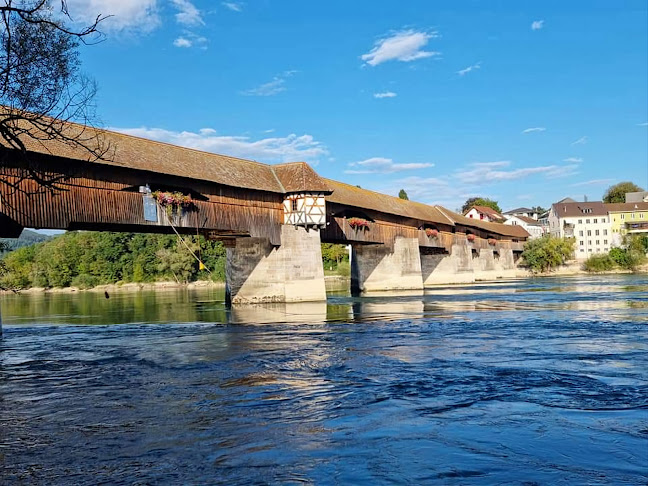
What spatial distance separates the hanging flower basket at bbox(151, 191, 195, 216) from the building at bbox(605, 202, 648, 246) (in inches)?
2901

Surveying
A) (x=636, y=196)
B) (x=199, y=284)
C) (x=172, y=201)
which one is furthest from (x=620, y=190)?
(x=172, y=201)

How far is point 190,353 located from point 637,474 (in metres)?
9.03

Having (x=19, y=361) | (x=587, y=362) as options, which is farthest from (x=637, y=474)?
(x=19, y=361)

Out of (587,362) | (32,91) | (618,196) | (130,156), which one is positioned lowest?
(587,362)

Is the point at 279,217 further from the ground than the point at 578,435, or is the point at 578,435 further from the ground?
the point at 279,217

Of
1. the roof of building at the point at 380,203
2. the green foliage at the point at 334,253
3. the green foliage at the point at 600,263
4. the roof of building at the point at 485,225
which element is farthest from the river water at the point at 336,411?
the green foliage at the point at 334,253

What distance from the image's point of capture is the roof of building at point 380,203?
31984 mm

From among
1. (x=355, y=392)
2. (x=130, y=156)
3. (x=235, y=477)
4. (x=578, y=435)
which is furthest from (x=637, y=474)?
(x=130, y=156)

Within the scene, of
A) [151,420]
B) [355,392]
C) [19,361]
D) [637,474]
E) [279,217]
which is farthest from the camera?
[279,217]

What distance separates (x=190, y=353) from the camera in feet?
39.0

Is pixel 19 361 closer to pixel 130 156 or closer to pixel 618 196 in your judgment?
pixel 130 156

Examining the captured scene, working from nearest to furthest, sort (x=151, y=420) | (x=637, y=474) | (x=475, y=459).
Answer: (x=637, y=474), (x=475, y=459), (x=151, y=420)

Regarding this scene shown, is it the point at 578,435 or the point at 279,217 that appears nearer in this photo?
the point at 578,435

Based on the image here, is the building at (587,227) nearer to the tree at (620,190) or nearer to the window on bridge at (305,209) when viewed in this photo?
the tree at (620,190)
